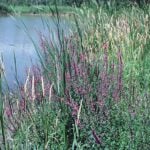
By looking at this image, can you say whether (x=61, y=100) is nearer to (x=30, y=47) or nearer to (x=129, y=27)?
→ (x=129, y=27)

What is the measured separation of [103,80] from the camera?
3.65m

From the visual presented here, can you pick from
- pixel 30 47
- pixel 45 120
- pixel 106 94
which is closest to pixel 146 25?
pixel 106 94

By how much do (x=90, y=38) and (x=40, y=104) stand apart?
327 centimetres

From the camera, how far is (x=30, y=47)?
13.1 metres

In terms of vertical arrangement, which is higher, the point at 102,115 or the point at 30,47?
the point at 102,115

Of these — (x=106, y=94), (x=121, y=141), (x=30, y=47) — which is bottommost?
(x=30, y=47)

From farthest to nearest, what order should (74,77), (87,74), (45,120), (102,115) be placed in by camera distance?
(87,74), (74,77), (102,115), (45,120)

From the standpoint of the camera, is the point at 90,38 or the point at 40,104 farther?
the point at 90,38

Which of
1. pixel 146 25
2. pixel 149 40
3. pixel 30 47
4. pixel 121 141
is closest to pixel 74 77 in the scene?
pixel 121 141

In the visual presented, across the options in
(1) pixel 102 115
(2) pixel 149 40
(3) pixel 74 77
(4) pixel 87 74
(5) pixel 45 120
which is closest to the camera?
(5) pixel 45 120

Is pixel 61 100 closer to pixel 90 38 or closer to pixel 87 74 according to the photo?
pixel 87 74

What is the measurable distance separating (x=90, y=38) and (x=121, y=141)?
139 inches

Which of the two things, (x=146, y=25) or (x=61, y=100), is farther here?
(x=146, y=25)

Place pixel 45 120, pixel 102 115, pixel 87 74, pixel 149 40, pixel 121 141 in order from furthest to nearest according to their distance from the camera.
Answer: pixel 149 40 < pixel 87 74 < pixel 102 115 < pixel 121 141 < pixel 45 120
